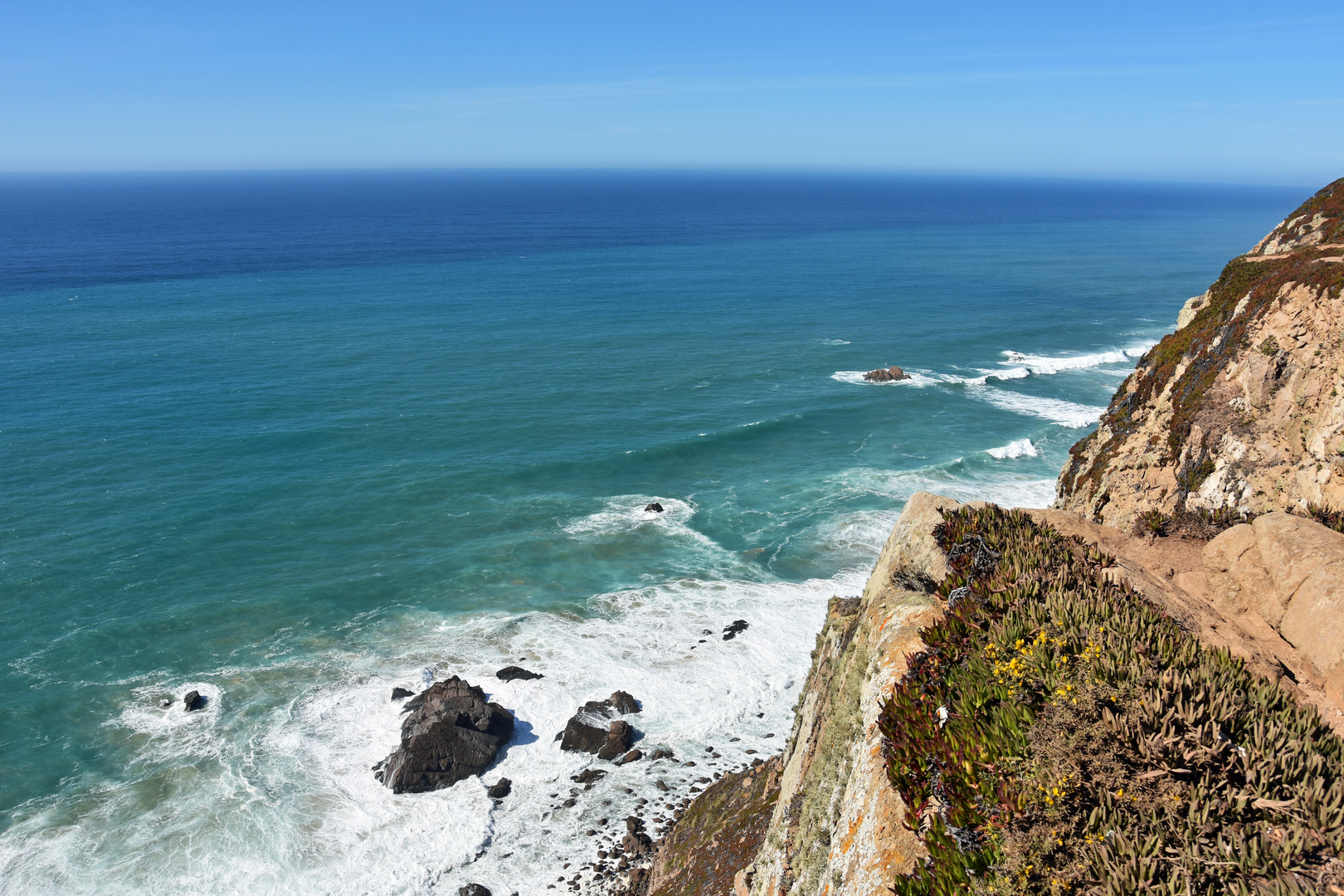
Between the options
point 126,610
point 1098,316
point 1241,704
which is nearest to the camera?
point 1241,704

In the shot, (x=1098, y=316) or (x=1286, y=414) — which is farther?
(x=1098, y=316)

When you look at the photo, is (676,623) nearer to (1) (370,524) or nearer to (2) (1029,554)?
(1) (370,524)

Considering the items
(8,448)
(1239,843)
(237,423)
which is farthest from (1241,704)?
(8,448)

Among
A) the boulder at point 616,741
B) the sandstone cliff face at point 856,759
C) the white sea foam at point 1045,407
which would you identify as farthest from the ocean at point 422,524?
the sandstone cliff face at point 856,759

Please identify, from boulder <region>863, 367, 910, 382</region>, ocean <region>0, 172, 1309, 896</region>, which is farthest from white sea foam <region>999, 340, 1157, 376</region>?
boulder <region>863, 367, 910, 382</region>

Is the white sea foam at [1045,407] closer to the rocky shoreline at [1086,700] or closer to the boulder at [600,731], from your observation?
Result: the rocky shoreline at [1086,700]

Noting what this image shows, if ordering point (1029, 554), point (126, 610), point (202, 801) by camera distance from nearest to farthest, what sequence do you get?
point (1029, 554), point (202, 801), point (126, 610)

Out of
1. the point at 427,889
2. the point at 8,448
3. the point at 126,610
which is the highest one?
the point at 8,448
